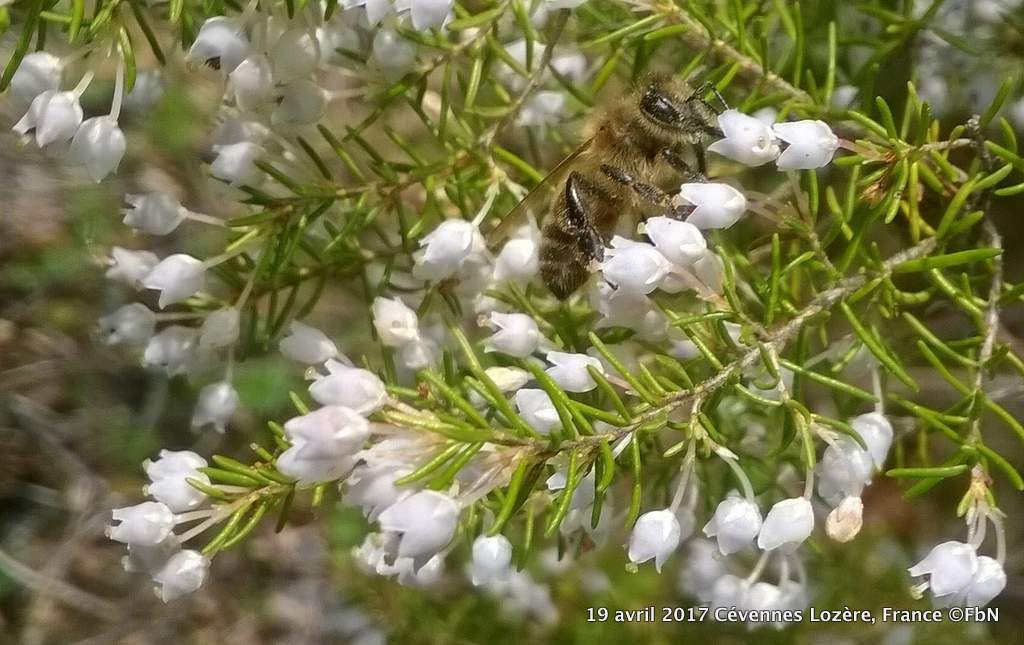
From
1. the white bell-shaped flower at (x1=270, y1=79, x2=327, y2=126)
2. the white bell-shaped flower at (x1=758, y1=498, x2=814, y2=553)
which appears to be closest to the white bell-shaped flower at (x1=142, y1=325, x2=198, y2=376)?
the white bell-shaped flower at (x1=270, y1=79, x2=327, y2=126)

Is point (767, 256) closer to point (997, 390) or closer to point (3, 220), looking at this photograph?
point (997, 390)

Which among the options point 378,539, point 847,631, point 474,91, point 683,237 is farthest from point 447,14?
point 847,631

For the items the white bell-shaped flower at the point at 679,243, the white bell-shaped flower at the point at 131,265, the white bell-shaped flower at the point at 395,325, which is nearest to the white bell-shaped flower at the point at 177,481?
the white bell-shaped flower at the point at 395,325

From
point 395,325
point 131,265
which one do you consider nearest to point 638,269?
point 395,325

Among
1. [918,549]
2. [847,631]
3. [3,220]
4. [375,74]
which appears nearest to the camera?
[375,74]

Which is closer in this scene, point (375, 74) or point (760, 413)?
point (375, 74)
